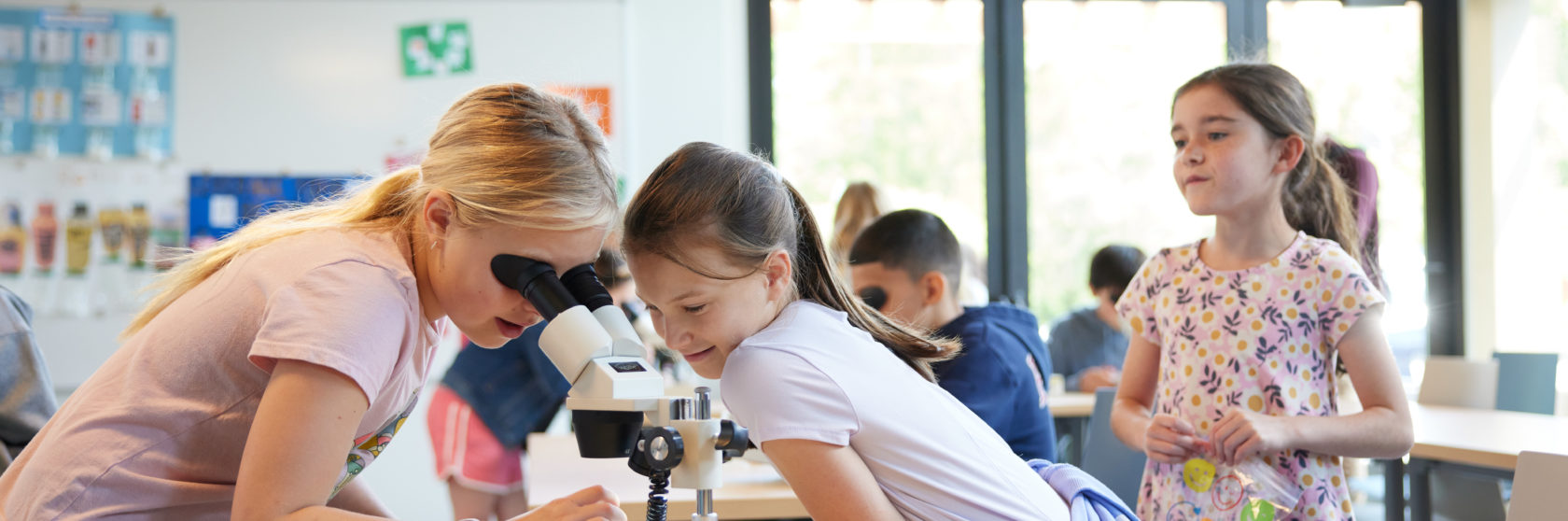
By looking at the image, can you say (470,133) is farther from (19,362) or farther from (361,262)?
(19,362)

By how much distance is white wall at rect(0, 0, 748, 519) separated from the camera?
4277 millimetres

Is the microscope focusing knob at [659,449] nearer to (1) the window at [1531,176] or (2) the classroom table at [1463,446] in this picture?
(2) the classroom table at [1463,446]

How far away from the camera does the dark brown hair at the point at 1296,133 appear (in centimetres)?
173

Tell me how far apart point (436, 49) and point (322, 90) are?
460mm

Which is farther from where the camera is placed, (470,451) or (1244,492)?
(470,451)

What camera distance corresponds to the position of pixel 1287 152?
1741 millimetres

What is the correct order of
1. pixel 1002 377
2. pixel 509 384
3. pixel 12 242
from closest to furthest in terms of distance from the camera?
pixel 1002 377 → pixel 509 384 → pixel 12 242

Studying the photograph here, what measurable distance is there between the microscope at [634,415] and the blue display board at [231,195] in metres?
3.60

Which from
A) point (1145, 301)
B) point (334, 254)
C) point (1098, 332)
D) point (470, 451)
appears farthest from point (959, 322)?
point (1098, 332)

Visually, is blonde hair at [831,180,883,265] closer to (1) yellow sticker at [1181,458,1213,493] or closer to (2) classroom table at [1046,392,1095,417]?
(2) classroom table at [1046,392,1095,417]

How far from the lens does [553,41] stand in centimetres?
451

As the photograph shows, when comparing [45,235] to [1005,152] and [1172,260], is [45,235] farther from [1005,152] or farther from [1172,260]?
[1172,260]

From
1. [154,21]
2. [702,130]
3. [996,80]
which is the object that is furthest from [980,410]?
[154,21]

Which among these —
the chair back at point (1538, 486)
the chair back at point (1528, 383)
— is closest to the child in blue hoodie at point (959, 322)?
the chair back at point (1538, 486)
